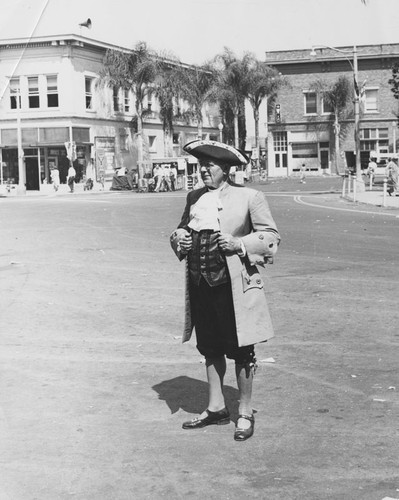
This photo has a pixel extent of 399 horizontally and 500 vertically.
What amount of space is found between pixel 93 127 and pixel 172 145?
900cm

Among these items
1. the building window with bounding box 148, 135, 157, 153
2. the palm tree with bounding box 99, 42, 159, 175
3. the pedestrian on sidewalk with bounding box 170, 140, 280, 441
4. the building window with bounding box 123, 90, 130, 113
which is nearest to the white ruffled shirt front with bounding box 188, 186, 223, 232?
the pedestrian on sidewalk with bounding box 170, 140, 280, 441

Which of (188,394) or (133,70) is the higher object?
(133,70)

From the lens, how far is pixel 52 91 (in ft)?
166

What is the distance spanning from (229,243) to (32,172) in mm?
47428

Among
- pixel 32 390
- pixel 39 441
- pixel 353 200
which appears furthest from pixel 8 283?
pixel 353 200

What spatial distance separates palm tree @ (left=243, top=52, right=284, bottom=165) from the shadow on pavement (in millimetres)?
54405

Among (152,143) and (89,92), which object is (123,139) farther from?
(89,92)

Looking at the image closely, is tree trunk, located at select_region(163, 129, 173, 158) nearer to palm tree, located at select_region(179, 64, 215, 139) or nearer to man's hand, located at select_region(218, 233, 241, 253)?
palm tree, located at select_region(179, 64, 215, 139)

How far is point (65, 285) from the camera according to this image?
11.2 metres

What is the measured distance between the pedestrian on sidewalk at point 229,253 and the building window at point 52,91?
46687mm

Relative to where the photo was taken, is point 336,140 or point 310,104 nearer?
point 336,140

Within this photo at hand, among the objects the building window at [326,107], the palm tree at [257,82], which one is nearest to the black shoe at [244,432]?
the palm tree at [257,82]

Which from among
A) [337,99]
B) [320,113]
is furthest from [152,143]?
[337,99]

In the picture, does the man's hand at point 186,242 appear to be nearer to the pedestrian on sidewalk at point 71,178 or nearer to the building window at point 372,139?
the pedestrian on sidewalk at point 71,178
